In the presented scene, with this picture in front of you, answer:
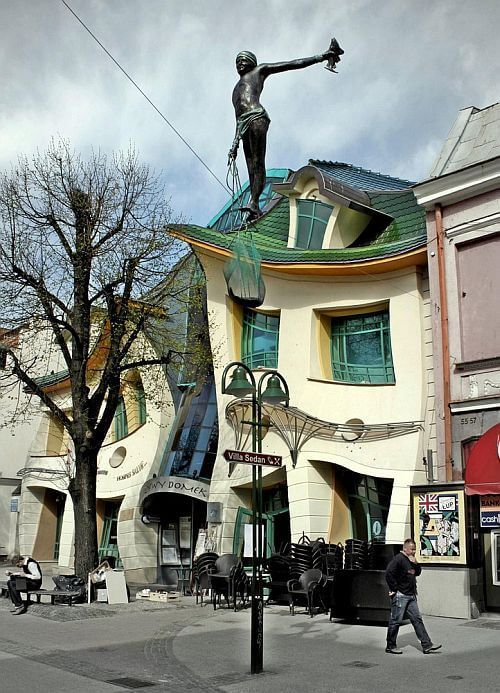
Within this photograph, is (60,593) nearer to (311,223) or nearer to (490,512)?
(490,512)

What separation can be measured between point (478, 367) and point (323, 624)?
19.9ft

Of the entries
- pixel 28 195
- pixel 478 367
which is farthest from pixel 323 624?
pixel 28 195

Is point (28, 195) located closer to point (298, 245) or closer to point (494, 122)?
point (298, 245)

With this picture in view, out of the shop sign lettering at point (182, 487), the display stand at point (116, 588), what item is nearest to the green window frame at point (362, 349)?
the shop sign lettering at point (182, 487)

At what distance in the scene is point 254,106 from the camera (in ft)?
35.1

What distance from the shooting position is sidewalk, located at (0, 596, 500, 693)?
9.46 metres

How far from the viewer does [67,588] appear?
60.2 feet

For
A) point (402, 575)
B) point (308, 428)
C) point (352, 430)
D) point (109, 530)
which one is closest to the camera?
point (402, 575)

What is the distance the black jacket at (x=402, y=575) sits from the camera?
11.3 m

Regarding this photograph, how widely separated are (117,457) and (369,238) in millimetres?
12610

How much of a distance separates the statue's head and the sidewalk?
7.76m

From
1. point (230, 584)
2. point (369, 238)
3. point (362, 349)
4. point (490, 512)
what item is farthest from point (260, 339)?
point (490, 512)

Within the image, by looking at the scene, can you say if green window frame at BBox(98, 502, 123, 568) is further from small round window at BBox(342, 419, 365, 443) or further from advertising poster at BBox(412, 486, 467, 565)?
advertising poster at BBox(412, 486, 467, 565)

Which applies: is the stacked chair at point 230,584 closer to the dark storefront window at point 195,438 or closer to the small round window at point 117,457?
the dark storefront window at point 195,438
